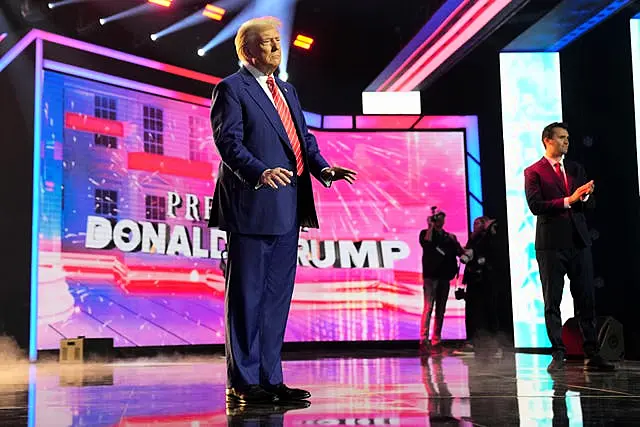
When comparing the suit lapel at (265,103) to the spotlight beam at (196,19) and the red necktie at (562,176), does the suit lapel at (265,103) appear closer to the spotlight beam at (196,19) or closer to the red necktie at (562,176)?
the red necktie at (562,176)

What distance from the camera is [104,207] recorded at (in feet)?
23.5

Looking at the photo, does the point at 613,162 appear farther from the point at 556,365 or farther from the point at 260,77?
the point at 260,77

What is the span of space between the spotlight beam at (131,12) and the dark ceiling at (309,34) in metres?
0.03

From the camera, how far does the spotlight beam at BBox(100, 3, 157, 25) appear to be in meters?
7.39

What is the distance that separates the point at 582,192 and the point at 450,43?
436 cm

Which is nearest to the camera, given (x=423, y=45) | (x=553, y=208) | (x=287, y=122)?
(x=287, y=122)

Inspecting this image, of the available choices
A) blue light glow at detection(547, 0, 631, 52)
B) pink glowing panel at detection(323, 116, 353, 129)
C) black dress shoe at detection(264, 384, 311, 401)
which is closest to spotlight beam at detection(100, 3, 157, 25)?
pink glowing panel at detection(323, 116, 353, 129)

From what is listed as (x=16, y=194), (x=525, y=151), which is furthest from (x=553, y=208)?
(x=16, y=194)

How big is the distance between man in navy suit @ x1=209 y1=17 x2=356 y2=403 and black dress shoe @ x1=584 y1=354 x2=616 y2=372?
6.94 feet

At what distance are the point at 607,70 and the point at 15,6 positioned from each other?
5.09 m

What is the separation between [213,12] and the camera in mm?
7980

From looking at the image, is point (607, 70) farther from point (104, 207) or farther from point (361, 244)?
point (104, 207)

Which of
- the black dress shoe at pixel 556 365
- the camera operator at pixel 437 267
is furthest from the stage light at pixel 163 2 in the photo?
the black dress shoe at pixel 556 365

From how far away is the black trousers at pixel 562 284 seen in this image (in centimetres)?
421
